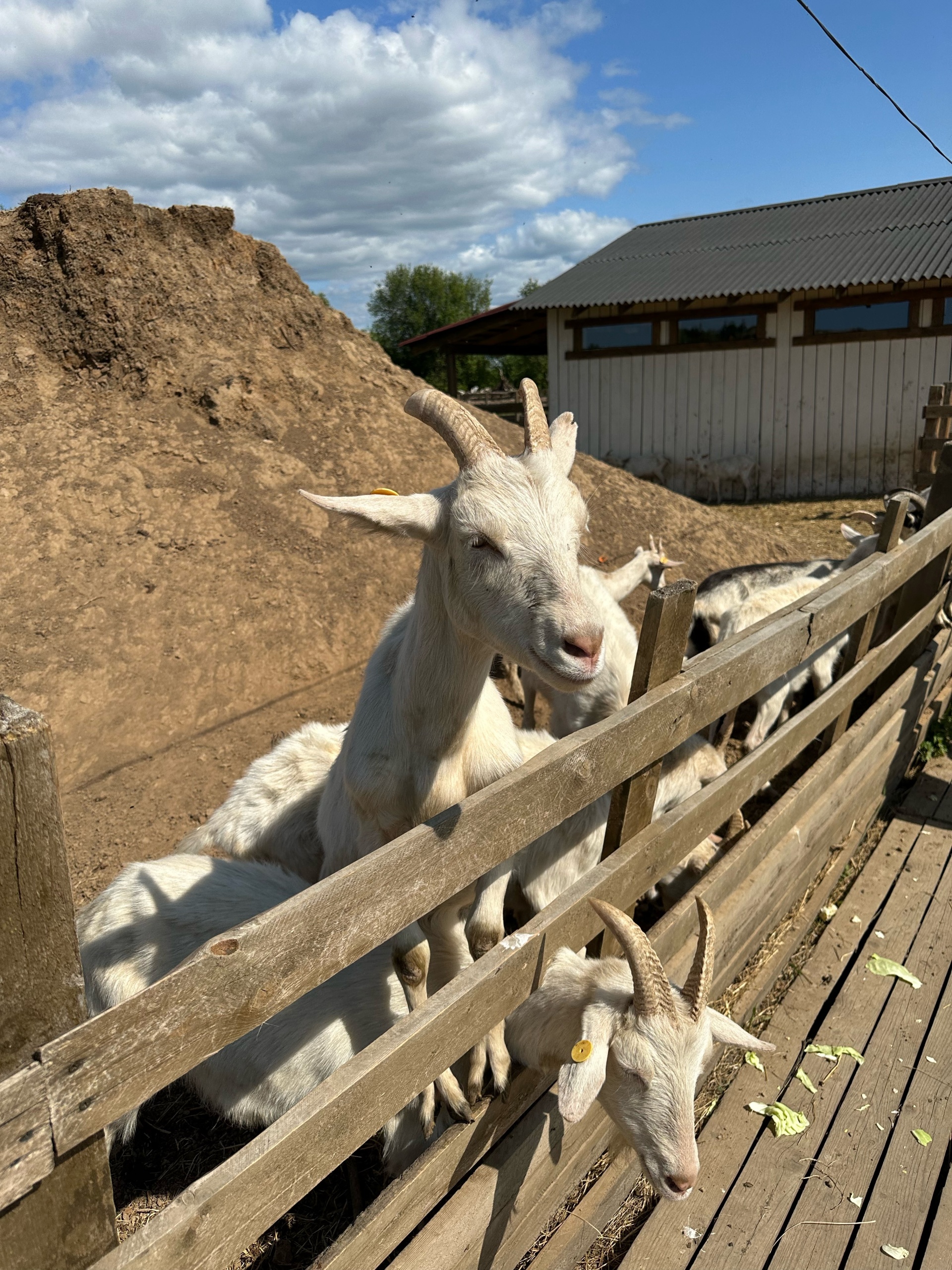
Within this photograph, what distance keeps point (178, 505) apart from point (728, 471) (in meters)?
12.4

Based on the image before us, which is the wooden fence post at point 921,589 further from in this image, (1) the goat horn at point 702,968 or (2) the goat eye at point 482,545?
(2) the goat eye at point 482,545

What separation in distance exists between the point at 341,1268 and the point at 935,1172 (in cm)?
199

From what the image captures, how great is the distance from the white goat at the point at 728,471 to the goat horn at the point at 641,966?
49.4 feet

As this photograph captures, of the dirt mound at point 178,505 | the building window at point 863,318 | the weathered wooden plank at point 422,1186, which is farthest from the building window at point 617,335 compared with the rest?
the weathered wooden plank at point 422,1186

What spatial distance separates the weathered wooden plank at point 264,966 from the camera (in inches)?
44.0

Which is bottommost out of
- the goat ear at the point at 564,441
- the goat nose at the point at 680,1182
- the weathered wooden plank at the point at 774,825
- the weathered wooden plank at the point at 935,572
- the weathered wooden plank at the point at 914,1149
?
the weathered wooden plank at the point at 914,1149

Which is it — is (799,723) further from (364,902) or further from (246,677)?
(246,677)

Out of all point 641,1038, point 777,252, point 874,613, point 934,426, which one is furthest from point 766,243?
point 641,1038

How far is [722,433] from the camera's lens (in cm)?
1656

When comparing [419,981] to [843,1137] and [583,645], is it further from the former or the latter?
[843,1137]

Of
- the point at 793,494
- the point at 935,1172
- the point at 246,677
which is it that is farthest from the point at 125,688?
the point at 793,494

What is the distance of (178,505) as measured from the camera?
21.2 ft

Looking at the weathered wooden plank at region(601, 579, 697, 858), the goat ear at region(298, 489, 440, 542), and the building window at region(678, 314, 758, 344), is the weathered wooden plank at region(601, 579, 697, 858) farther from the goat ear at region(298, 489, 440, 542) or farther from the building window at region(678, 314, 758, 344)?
the building window at region(678, 314, 758, 344)

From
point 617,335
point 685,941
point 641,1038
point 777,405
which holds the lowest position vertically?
point 685,941
